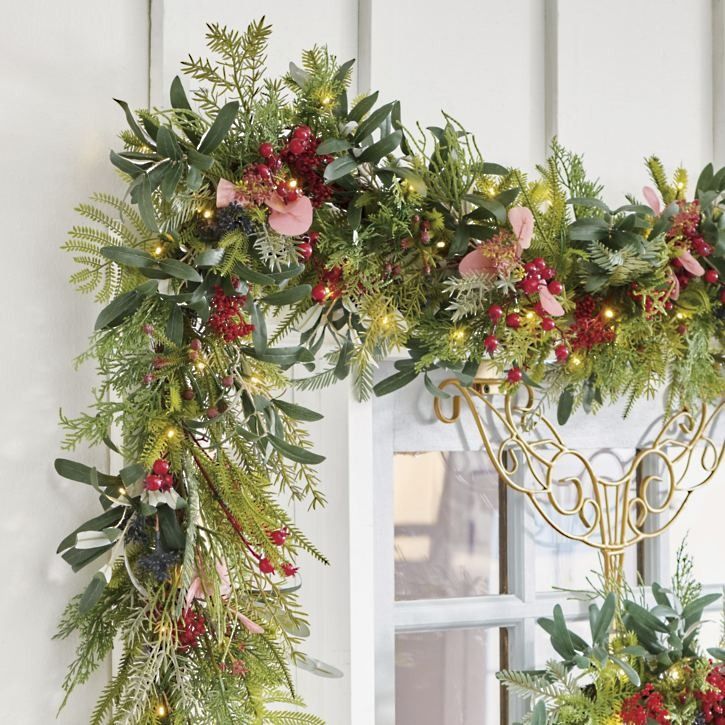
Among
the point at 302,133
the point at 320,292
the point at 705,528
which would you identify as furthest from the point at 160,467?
the point at 705,528

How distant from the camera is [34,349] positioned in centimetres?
85

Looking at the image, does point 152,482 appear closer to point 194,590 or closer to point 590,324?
point 194,590

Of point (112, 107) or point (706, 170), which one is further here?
point (706, 170)

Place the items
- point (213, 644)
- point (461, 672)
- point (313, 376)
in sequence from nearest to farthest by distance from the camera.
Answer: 1. point (213, 644)
2. point (313, 376)
3. point (461, 672)

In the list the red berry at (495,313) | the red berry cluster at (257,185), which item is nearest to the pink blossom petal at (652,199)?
the red berry at (495,313)

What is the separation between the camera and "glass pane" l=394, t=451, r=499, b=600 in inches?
48.8

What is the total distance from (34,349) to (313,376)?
0.30 m

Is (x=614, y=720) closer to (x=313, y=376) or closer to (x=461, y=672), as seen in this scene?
(x=461, y=672)

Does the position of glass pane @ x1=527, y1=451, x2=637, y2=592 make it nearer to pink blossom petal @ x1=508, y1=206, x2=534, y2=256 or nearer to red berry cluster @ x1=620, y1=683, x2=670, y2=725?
red berry cluster @ x1=620, y1=683, x2=670, y2=725

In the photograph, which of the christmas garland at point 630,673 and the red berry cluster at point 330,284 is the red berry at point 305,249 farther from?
the christmas garland at point 630,673

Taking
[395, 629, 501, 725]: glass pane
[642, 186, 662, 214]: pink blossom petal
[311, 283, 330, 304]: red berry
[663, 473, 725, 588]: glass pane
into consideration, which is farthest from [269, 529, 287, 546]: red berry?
[663, 473, 725, 588]: glass pane

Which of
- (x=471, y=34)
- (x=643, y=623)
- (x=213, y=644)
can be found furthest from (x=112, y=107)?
(x=643, y=623)

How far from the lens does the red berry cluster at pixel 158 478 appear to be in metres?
0.78

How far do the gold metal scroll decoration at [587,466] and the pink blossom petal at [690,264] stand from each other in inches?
9.4
